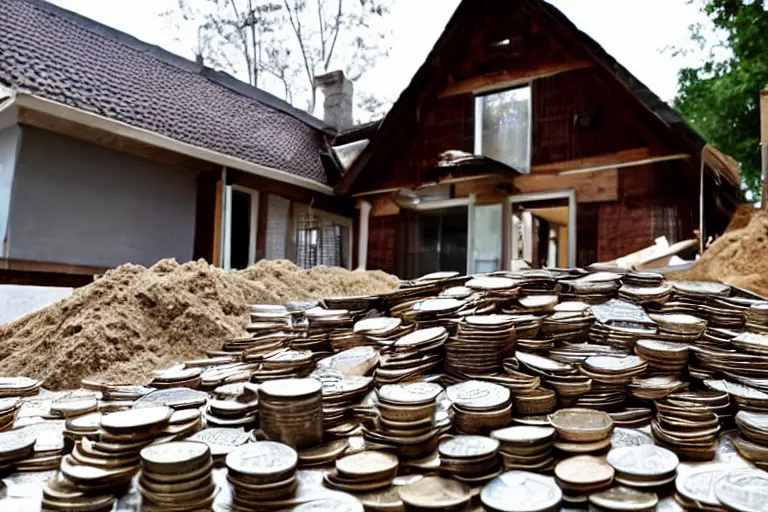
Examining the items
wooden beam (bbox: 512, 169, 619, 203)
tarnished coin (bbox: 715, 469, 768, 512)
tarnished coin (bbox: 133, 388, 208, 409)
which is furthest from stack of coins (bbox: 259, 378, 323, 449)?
wooden beam (bbox: 512, 169, 619, 203)

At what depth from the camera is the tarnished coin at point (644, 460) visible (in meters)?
2.04

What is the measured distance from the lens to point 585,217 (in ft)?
28.1

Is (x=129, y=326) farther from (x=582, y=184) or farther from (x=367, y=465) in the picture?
(x=582, y=184)

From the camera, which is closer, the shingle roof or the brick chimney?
the shingle roof

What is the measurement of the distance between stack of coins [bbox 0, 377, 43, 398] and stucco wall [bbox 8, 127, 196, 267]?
4.06 m

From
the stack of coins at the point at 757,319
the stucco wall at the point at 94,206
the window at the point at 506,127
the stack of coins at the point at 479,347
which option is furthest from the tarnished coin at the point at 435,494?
the window at the point at 506,127

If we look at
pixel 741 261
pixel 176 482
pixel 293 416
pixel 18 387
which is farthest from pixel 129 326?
pixel 741 261

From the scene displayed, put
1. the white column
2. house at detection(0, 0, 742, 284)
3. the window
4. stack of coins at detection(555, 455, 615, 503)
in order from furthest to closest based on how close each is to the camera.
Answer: the white column < the window < house at detection(0, 0, 742, 284) < stack of coins at detection(555, 455, 615, 503)

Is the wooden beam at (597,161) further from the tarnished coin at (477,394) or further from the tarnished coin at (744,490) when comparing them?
the tarnished coin at (744,490)

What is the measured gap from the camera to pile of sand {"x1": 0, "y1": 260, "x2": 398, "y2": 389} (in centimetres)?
376

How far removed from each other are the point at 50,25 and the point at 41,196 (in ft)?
10.9

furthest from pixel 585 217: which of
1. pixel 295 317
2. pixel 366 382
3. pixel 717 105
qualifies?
pixel 717 105

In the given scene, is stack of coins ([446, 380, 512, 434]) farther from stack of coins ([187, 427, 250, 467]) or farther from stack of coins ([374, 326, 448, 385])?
stack of coins ([187, 427, 250, 467])

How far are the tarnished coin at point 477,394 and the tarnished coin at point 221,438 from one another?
100 centimetres
